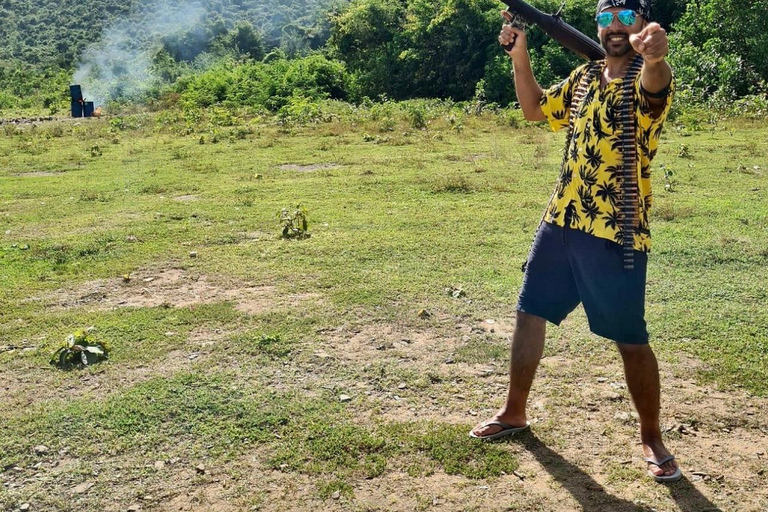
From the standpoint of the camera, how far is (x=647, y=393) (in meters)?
3.12

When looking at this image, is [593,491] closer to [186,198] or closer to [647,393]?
[647,393]

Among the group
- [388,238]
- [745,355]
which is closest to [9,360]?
[388,238]

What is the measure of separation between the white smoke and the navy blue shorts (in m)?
34.4

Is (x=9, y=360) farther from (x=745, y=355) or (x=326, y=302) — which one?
(x=745, y=355)

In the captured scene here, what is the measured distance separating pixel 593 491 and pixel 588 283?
88 cm

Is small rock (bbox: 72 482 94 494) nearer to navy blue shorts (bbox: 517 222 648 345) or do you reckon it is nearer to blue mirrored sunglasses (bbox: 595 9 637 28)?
navy blue shorts (bbox: 517 222 648 345)

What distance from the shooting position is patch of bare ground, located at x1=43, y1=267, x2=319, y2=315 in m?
5.68

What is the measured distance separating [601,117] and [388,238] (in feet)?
14.8

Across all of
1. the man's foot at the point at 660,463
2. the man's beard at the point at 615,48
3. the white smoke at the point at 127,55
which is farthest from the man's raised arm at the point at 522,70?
the white smoke at the point at 127,55

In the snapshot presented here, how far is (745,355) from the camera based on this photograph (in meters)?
4.39

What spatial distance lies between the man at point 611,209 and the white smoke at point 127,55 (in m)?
34.4

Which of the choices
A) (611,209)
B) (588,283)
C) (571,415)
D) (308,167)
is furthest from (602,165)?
(308,167)

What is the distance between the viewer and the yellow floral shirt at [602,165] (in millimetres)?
2926

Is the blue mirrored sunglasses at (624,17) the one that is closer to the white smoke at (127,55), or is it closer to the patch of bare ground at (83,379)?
the patch of bare ground at (83,379)
